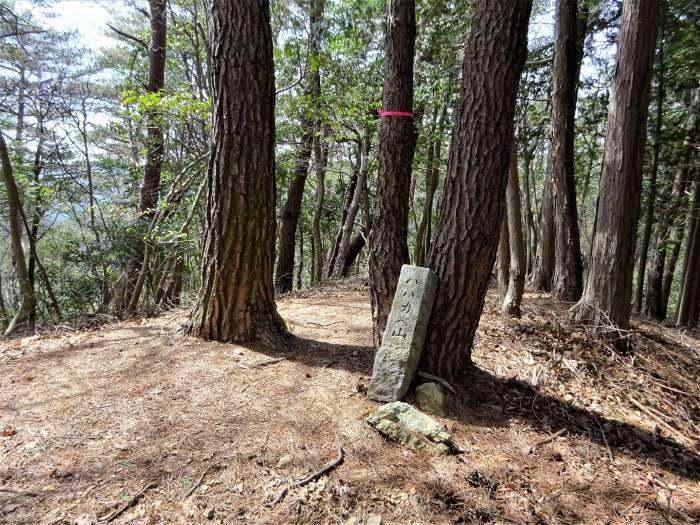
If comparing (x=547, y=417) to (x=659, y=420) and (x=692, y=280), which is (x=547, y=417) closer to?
(x=659, y=420)

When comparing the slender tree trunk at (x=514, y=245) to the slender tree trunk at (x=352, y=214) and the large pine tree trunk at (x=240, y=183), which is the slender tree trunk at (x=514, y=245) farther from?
the slender tree trunk at (x=352, y=214)

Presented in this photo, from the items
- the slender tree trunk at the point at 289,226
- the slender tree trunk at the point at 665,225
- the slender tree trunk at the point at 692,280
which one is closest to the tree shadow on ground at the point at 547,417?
the slender tree trunk at the point at 289,226

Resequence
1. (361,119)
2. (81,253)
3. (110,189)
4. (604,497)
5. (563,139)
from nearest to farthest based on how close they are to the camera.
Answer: (604,497) → (563,139) → (81,253) → (361,119) → (110,189)

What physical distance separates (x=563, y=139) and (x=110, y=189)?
32.5 ft

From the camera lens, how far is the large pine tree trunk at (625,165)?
3.84 metres

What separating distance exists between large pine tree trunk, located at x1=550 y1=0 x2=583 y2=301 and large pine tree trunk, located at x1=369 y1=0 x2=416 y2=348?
3.96m

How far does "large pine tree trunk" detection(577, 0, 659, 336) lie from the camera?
384 cm

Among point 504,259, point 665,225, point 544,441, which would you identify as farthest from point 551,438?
point 665,225

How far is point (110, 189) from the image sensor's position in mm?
9312

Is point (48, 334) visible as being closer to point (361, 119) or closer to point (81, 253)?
point (81, 253)

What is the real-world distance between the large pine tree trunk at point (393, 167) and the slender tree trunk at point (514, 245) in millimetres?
1762

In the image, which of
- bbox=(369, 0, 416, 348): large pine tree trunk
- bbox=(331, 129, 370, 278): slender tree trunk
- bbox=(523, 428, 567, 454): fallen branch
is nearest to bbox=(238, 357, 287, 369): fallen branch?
bbox=(369, 0, 416, 348): large pine tree trunk

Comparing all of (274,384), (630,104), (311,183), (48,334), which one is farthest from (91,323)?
(311,183)

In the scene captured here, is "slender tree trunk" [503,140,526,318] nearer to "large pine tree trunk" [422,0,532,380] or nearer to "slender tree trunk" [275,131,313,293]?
"large pine tree trunk" [422,0,532,380]
